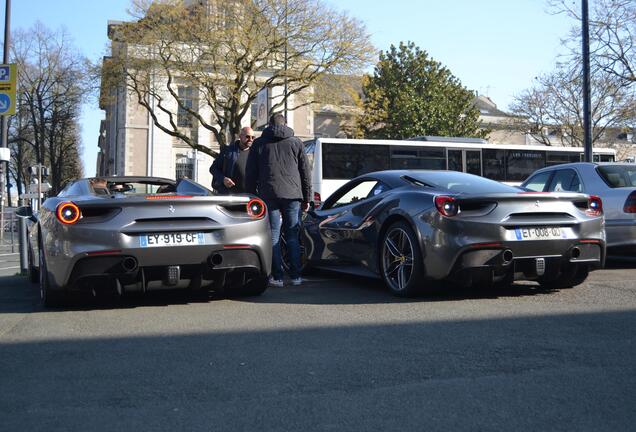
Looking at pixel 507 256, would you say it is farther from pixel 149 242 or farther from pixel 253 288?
pixel 149 242

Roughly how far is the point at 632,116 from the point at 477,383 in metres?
42.2

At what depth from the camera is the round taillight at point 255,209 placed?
20.0ft

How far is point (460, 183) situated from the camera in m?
6.53

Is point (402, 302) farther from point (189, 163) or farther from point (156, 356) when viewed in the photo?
point (189, 163)

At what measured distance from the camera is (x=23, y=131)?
48.9m

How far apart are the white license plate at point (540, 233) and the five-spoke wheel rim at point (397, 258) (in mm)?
924

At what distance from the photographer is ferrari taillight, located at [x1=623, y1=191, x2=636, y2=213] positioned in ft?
28.1

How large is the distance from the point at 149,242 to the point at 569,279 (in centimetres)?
390

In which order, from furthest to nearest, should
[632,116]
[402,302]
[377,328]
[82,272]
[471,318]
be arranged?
[632,116] → [402,302] → [82,272] → [471,318] → [377,328]

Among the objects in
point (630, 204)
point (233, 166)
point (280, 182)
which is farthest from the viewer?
point (630, 204)

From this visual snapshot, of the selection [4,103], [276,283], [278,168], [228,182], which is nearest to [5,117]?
[4,103]

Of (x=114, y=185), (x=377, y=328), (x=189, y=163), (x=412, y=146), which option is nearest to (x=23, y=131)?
(x=189, y=163)

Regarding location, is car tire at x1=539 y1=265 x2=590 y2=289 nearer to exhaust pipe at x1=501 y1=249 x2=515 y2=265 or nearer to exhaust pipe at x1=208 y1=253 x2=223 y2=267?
exhaust pipe at x1=501 y1=249 x2=515 y2=265

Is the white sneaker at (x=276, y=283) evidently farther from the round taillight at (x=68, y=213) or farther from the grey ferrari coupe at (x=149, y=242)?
the round taillight at (x=68, y=213)
